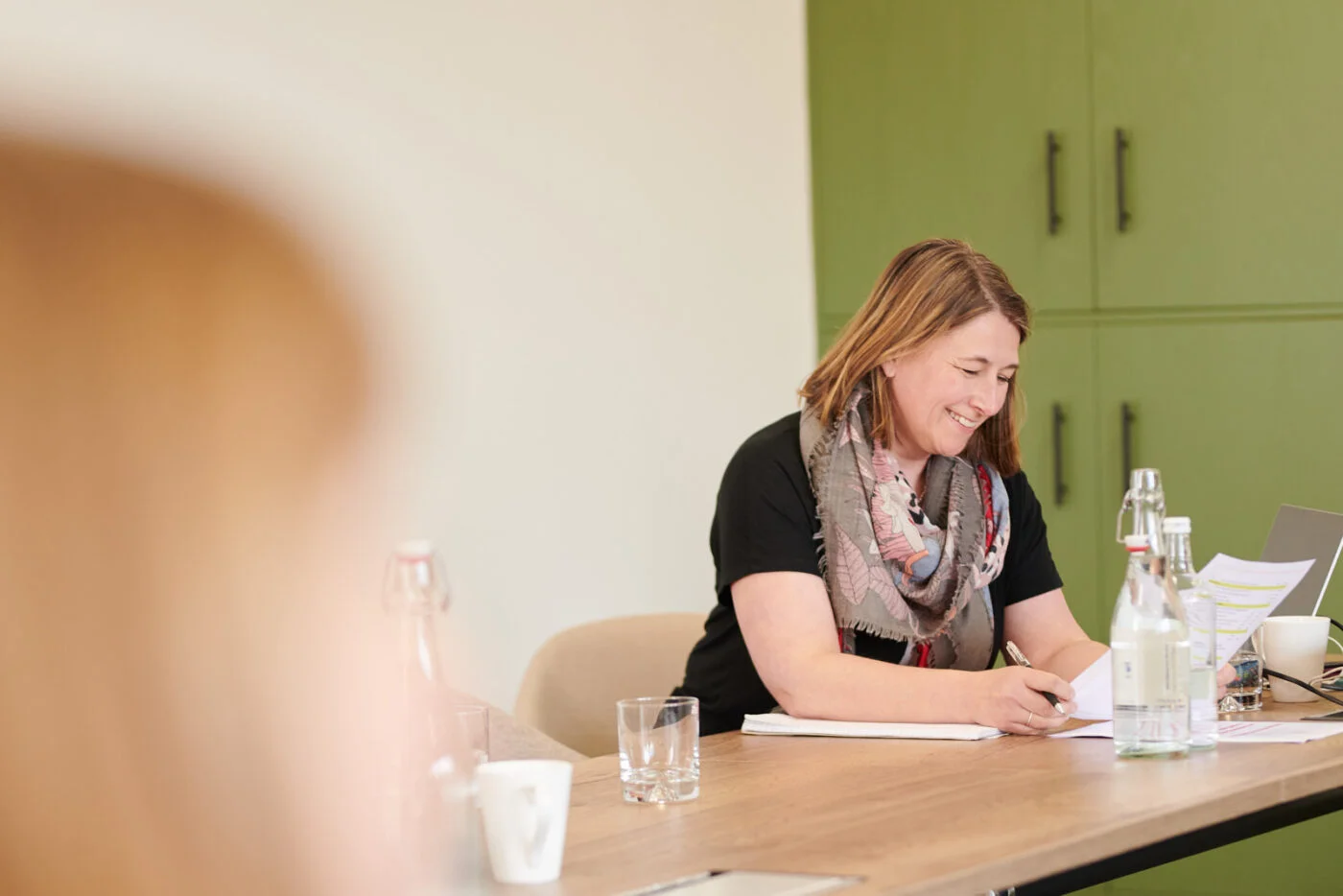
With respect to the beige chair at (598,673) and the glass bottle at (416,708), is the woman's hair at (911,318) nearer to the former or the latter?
the beige chair at (598,673)

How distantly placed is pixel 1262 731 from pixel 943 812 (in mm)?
528

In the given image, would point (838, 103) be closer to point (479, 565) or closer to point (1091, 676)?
point (479, 565)

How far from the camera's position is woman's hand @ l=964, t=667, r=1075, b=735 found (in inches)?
56.2

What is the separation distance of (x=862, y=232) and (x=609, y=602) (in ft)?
3.21

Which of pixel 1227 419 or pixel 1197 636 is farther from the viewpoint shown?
pixel 1227 419

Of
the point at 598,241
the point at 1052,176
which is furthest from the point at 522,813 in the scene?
the point at 1052,176

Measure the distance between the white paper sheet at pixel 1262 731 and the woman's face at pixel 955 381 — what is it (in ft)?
1.64

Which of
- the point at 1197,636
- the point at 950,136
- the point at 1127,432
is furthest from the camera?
the point at 950,136

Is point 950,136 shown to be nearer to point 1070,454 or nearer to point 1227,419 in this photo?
point 1070,454

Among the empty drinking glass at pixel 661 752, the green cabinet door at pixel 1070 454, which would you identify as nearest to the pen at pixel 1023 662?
the empty drinking glass at pixel 661 752

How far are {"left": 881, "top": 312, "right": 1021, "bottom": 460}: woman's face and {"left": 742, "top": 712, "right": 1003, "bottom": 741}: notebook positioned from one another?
47 centimetres

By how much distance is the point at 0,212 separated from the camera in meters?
0.17

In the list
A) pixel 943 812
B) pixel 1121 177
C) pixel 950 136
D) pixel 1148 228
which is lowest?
pixel 943 812

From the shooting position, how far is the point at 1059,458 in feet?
9.69
